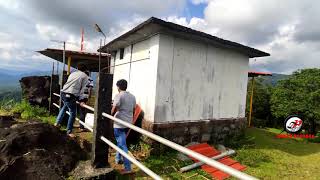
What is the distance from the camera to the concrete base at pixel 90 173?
175 inches

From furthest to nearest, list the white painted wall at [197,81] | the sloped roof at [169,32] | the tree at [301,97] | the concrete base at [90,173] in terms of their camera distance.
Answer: the tree at [301,97] → the white painted wall at [197,81] → the sloped roof at [169,32] → the concrete base at [90,173]

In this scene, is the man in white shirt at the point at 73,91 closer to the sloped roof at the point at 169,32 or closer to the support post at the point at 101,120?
the sloped roof at the point at 169,32

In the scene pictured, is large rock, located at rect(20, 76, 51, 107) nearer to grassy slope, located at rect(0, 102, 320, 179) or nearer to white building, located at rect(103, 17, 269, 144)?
grassy slope, located at rect(0, 102, 320, 179)

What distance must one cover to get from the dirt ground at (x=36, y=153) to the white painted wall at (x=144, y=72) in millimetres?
3115

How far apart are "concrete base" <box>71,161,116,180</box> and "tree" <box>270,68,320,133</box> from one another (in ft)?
52.7

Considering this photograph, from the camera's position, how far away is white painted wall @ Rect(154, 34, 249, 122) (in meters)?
7.98

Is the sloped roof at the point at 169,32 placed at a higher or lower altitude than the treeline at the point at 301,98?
higher

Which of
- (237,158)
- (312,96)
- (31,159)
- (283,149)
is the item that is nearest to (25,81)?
(31,159)

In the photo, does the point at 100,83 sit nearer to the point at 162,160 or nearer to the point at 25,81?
the point at 162,160

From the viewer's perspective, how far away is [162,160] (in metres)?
7.29

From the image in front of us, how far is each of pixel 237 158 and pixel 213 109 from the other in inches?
79.7

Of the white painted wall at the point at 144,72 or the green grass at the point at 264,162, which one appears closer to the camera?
the green grass at the point at 264,162
